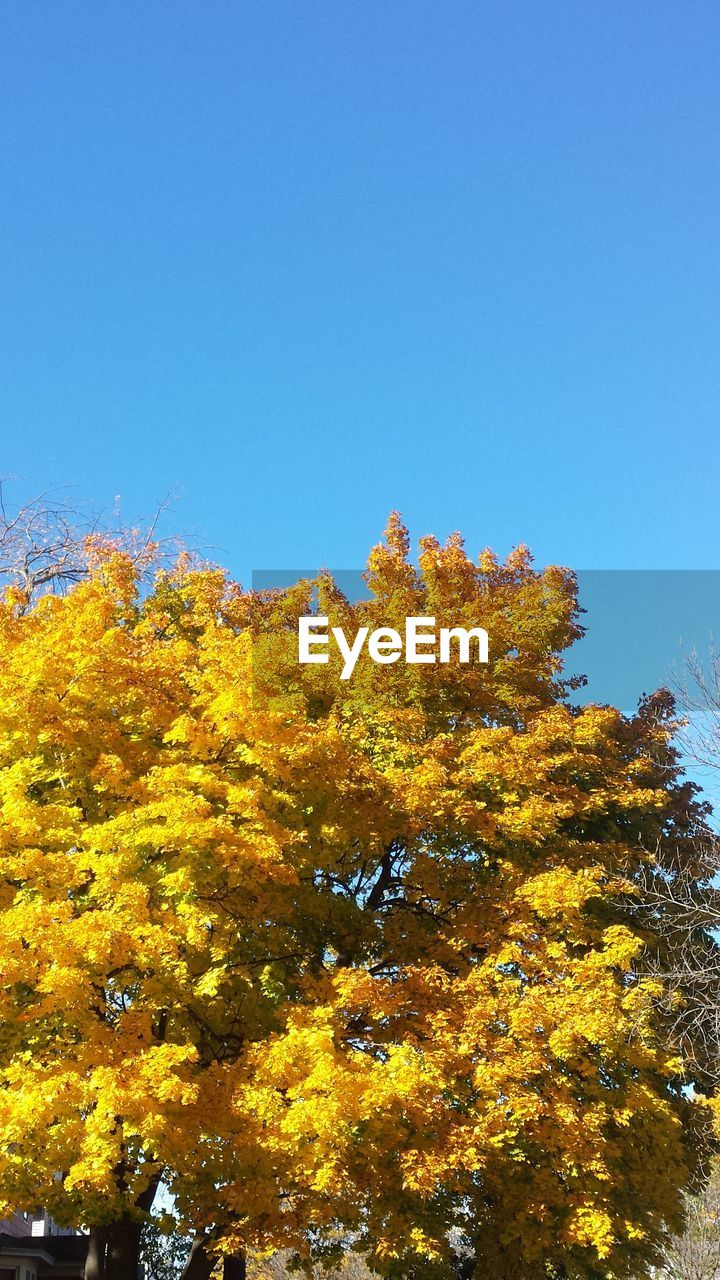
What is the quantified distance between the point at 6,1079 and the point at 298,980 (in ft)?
17.2

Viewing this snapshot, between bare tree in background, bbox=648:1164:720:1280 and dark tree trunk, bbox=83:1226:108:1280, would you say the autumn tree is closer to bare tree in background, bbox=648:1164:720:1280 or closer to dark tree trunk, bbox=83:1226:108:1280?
dark tree trunk, bbox=83:1226:108:1280

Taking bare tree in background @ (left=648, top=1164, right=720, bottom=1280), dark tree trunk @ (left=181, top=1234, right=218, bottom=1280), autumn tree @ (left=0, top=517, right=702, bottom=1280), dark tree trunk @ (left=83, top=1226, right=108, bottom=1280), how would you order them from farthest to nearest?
bare tree in background @ (left=648, top=1164, right=720, bottom=1280)
dark tree trunk @ (left=181, top=1234, right=218, bottom=1280)
dark tree trunk @ (left=83, top=1226, right=108, bottom=1280)
autumn tree @ (left=0, top=517, right=702, bottom=1280)

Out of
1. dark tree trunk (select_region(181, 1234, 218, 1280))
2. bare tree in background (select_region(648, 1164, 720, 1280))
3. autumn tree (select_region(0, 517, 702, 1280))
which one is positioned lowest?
bare tree in background (select_region(648, 1164, 720, 1280))

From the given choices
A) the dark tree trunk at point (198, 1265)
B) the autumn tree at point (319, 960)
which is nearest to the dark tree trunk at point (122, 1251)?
the autumn tree at point (319, 960)

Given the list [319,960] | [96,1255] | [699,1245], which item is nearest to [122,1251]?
[96,1255]

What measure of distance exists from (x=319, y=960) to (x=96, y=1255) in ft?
19.3

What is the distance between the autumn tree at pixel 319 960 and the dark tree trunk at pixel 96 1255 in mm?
57

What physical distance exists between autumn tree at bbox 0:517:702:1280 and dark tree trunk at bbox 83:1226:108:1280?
0.19 ft

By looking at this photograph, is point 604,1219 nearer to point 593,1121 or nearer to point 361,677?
point 593,1121

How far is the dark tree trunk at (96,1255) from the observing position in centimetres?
1819

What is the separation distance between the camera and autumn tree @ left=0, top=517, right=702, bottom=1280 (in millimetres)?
14664

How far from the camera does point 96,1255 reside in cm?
1844

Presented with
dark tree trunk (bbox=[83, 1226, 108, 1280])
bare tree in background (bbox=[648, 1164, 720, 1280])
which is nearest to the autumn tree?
dark tree trunk (bbox=[83, 1226, 108, 1280])

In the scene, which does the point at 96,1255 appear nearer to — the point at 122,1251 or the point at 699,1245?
the point at 122,1251
